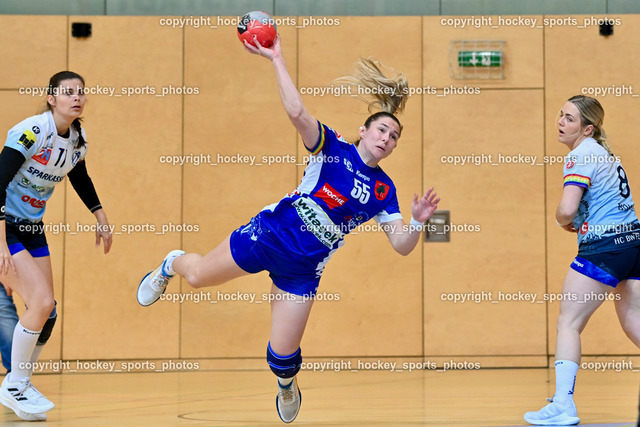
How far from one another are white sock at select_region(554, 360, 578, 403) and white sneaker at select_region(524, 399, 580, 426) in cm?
3

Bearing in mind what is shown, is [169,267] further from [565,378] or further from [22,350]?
[565,378]

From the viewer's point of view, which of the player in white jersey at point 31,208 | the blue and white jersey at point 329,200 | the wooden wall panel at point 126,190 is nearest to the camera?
the blue and white jersey at point 329,200

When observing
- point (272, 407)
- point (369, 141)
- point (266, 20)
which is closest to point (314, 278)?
point (369, 141)

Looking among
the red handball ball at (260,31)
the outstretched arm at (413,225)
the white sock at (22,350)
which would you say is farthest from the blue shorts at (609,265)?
the white sock at (22,350)

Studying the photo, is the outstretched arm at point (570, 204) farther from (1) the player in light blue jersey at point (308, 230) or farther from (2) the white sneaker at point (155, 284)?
(2) the white sneaker at point (155, 284)

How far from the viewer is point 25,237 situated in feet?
14.9

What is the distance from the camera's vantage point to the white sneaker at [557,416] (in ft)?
13.0

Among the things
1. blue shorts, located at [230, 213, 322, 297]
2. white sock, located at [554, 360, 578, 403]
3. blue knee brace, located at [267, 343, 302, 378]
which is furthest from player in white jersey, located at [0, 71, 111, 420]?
white sock, located at [554, 360, 578, 403]

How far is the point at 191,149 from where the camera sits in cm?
678

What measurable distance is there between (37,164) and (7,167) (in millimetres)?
246

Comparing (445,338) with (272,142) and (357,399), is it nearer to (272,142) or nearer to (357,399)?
(357,399)

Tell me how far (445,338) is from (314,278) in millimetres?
2791

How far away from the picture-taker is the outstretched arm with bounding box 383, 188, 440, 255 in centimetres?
397

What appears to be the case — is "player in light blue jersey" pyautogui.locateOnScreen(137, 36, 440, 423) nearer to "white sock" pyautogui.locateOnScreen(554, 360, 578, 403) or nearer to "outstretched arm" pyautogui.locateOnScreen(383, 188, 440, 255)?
"outstretched arm" pyautogui.locateOnScreen(383, 188, 440, 255)
